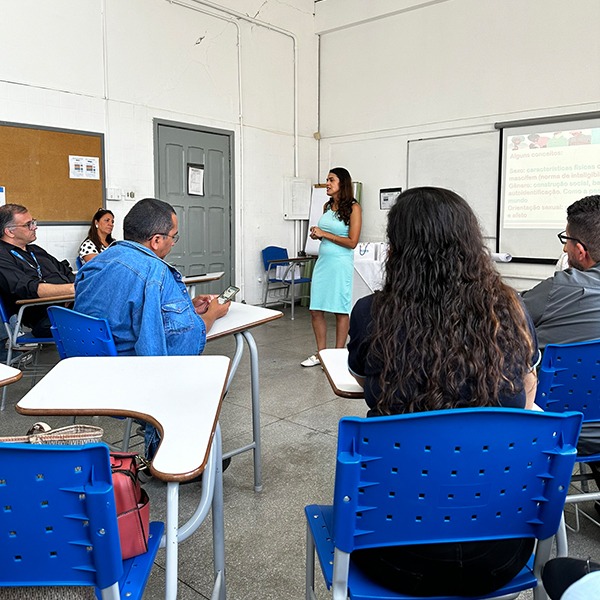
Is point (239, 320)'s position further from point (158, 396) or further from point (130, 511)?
point (130, 511)

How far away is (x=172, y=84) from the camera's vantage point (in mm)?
5793

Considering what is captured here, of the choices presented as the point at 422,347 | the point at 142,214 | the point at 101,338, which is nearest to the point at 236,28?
the point at 142,214

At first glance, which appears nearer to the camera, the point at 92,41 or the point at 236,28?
the point at 92,41

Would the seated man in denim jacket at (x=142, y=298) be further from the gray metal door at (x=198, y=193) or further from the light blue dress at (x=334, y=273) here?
the gray metal door at (x=198, y=193)

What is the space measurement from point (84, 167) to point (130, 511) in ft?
15.4

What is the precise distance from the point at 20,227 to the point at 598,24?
5.32m

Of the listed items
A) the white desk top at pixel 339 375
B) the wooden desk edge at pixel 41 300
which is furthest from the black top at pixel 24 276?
the white desk top at pixel 339 375

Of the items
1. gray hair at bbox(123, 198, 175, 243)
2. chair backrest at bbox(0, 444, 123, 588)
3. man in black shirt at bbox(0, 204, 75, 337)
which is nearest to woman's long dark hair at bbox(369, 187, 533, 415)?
chair backrest at bbox(0, 444, 123, 588)

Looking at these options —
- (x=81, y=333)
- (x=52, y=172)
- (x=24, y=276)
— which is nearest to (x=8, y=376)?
(x=81, y=333)

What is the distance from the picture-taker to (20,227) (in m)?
3.69

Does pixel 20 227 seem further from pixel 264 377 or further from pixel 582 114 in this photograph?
pixel 582 114

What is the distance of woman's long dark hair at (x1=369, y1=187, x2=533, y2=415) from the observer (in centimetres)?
109

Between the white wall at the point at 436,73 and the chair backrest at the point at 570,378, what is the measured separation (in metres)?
4.44

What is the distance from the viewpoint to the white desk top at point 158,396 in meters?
1.06
